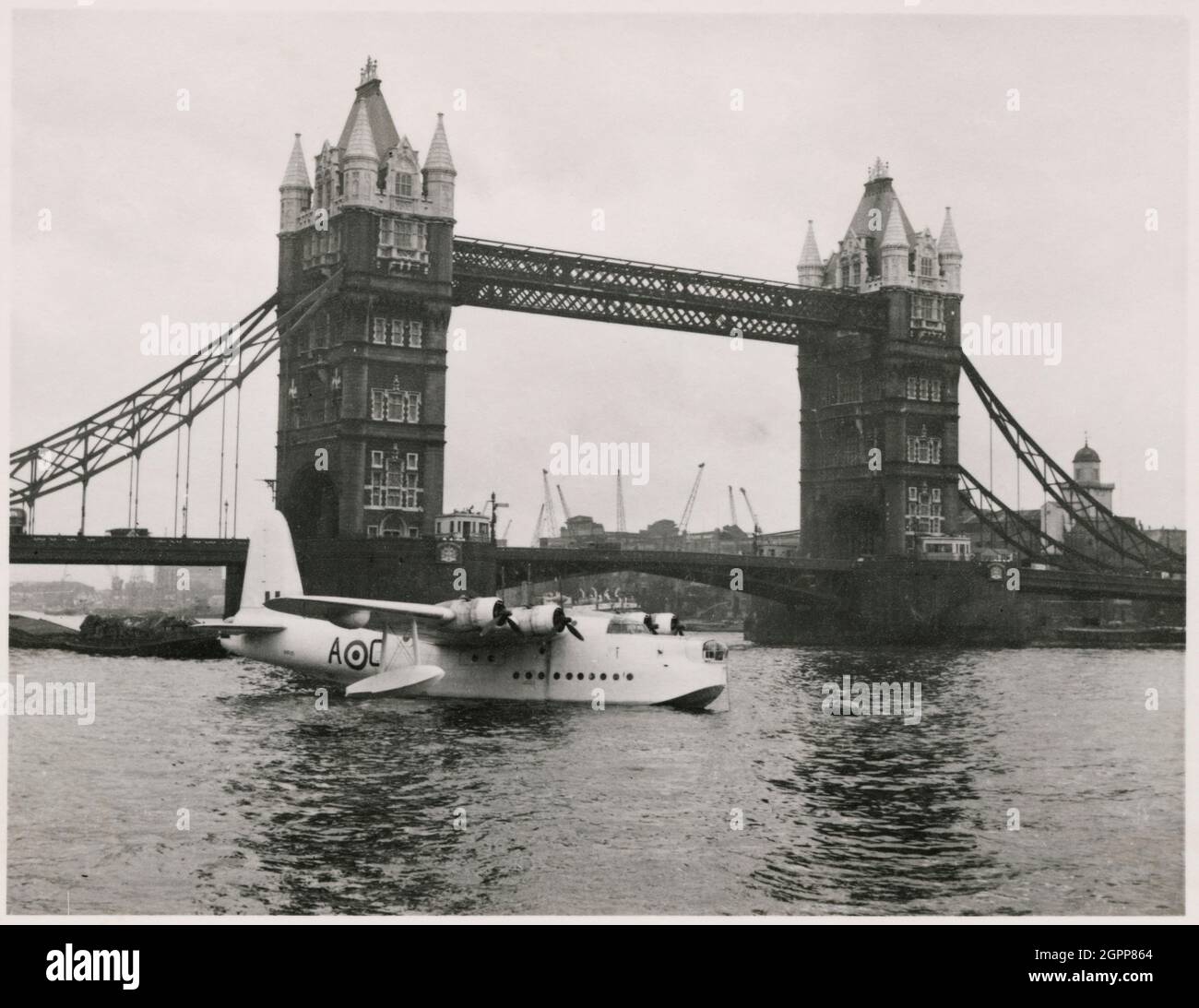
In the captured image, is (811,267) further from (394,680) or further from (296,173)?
(394,680)

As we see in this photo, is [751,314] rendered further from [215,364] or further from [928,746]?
[928,746]

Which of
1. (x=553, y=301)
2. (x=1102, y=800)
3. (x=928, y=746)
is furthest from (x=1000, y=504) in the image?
(x=1102, y=800)

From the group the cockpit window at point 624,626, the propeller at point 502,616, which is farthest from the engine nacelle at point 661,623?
the propeller at point 502,616

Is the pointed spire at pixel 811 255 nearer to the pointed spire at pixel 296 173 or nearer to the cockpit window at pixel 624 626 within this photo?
the pointed spire at pixel 296 173

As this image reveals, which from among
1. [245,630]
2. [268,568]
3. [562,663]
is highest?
[268,568]

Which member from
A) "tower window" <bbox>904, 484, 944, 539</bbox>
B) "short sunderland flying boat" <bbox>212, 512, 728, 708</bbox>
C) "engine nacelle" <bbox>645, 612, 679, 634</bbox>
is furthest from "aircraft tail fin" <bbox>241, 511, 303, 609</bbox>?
"tower window" <bbox>904, 484, 944, 539</bbox>

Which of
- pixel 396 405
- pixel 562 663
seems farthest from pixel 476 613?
pixel 396 405

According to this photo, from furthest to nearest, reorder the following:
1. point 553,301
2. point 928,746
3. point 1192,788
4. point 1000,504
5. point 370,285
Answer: point 1000,504 → point 553,301 → point 370,285 → point 928,746 → point 1192,788
